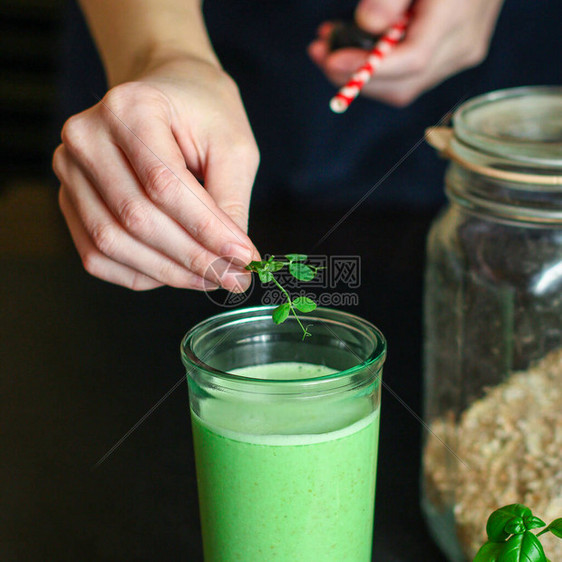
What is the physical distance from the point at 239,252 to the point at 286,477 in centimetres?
17

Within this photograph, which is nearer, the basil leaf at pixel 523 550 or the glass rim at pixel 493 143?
the basil leaf at pixel 523 550

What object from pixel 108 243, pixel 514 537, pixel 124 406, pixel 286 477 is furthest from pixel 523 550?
pixel 124 406

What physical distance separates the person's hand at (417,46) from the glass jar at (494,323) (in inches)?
9.0

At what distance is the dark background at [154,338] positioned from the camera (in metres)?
0.73

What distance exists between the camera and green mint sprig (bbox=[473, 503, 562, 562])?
446 mm

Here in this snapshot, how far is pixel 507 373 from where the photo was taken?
0.75m

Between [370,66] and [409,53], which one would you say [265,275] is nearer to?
[370,66]

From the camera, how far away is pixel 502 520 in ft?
1.50

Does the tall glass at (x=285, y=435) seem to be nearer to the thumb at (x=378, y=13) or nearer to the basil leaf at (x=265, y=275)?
the basil leaf at (x=265, y=275)

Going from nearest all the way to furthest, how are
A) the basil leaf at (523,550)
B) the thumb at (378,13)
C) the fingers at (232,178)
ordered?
the basil leaf at (523,550) < the fingers at (232,178) < the thumb at (378,13)

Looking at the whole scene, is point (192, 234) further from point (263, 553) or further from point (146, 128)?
point (263, 553)

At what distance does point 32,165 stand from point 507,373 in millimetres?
2425

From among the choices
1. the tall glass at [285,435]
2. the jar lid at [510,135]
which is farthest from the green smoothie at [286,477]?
the jar lid at [510,135]

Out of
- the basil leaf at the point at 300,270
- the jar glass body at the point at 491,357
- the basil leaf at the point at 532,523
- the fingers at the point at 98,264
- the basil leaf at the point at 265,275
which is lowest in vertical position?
the jar glass body at the point at 491,357
